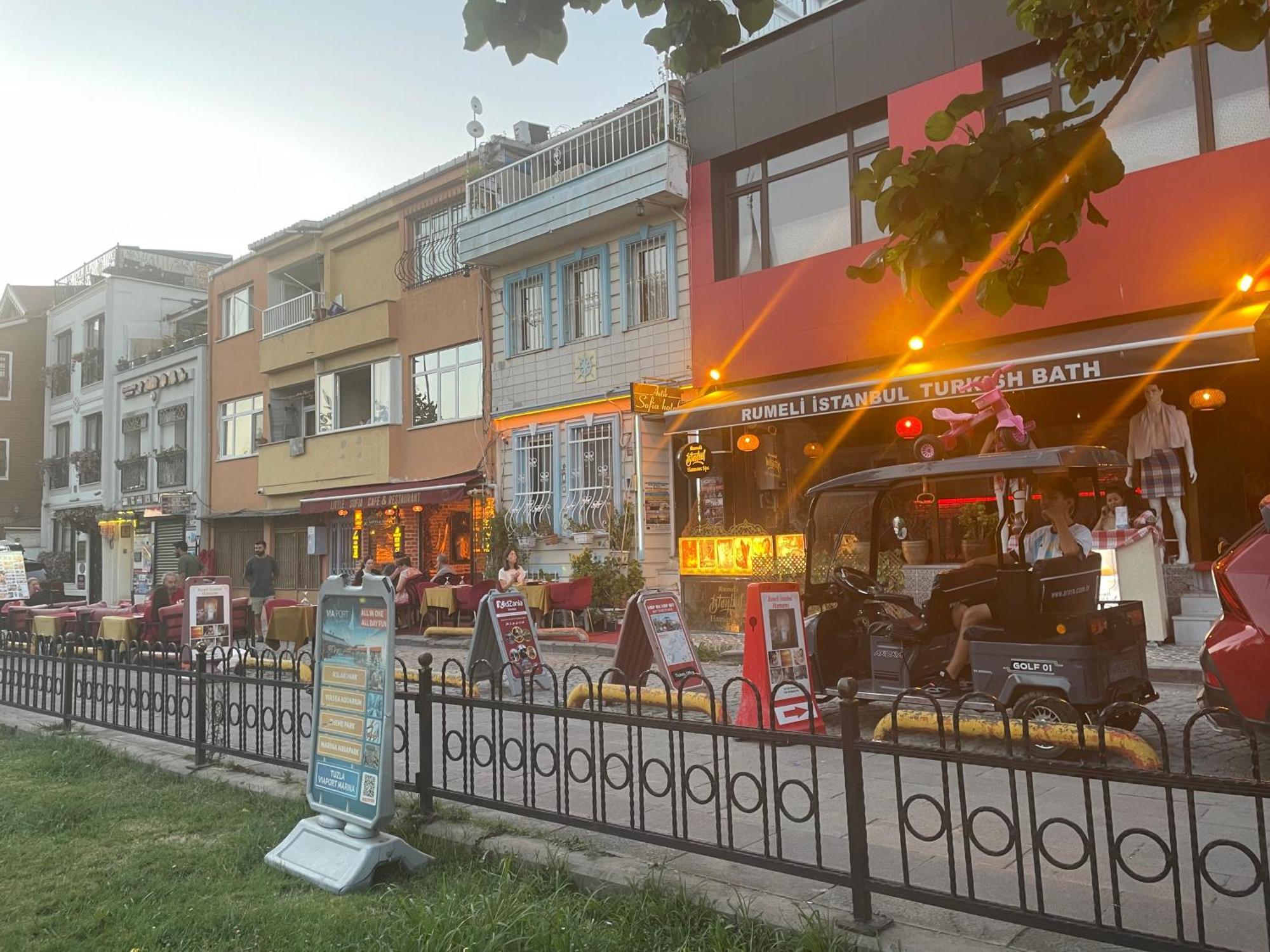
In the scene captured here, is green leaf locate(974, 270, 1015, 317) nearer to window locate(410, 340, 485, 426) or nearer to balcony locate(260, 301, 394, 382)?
window locate(410, 340, 485, 426)

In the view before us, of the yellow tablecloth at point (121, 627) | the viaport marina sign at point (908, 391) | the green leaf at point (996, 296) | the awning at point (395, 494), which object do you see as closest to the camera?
the green leaf at point (996, 296)

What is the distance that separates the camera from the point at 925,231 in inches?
153

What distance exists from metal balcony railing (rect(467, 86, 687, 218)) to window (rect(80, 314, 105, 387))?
21.8 m

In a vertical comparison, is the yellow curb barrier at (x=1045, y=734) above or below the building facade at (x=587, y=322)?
below

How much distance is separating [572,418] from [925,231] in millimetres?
14352

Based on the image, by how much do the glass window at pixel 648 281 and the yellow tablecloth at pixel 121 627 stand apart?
938cm

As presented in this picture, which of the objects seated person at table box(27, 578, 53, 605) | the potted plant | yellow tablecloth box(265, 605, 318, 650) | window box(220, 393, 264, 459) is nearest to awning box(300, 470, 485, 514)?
window box(220, 393, 264, 459)

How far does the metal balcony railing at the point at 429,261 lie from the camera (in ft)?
69.3

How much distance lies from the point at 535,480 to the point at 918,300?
28.1 feet

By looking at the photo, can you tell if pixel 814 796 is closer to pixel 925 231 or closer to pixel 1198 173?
pixel 925 231

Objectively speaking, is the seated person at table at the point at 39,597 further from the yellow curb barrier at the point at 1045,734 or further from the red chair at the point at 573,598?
the yellow curb barrier at the point at 1045,734

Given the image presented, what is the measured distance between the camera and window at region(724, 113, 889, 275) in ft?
47.3

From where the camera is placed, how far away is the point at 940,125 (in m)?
3.81

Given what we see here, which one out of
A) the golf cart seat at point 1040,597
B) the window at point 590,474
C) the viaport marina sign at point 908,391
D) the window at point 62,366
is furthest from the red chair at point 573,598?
the window at point 62,366
